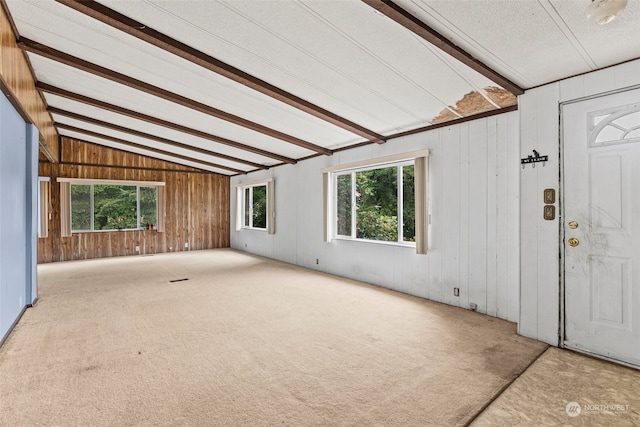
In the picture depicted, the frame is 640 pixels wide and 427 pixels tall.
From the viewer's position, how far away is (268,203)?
301 inches

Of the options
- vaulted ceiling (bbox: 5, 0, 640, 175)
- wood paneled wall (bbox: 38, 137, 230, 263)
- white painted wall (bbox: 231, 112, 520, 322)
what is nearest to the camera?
vaulted ceiling (bbox: 5, 0, 640, 175)

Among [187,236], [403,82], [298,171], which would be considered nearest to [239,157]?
[298,171]

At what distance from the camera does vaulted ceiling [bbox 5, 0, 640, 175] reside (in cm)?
215

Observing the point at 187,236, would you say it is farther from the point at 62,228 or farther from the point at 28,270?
the point at 28,270

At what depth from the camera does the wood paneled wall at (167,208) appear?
750 centimetres

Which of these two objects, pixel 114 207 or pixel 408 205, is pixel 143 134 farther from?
pixel 408 205

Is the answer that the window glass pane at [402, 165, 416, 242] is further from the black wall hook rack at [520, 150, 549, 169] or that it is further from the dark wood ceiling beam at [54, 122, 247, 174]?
the dark wood ceiling beam at [54, 122, 247, 174]

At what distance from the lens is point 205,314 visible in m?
3.63

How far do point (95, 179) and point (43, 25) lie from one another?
19.3 ft

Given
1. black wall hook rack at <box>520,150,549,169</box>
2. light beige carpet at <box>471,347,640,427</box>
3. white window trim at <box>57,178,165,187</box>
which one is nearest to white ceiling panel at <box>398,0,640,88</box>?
black wall hook rack at <box>520,150,549,169</box>

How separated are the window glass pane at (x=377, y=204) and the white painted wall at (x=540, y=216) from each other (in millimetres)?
2020

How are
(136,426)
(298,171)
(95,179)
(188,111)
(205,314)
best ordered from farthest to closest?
(95,179) → (298,171) → (188,111) → (205,314) → (136,426)

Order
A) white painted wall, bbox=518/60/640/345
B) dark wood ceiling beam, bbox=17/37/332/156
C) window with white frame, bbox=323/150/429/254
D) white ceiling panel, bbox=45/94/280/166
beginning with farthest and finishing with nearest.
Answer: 1. white ceiling panel, bbox=45/94/280/166
2. window with white frame, bbox=323/150/429/254
3. dark wood ceiling beam, bbox=17/37/332/156
4. white painted wall, bbox=518/60/640/345

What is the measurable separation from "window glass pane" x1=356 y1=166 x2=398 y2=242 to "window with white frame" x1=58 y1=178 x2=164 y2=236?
19.6 ft
